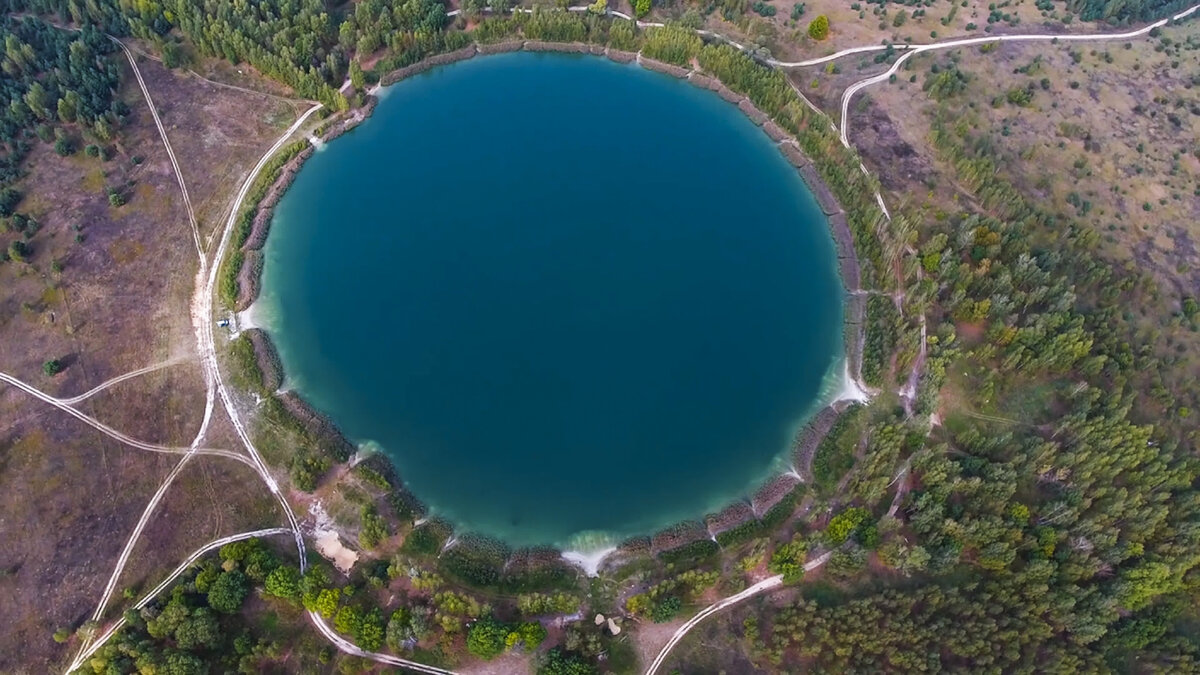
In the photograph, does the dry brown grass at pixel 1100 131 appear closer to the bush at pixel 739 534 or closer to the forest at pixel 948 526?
the forest at pixel 948 526

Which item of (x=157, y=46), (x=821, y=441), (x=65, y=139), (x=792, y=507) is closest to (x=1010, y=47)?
(x=821, y=441)

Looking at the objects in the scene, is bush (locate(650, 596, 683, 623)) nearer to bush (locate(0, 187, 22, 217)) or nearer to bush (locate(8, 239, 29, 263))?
bush (locate(8, 239, 29, 263))

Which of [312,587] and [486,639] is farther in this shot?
[312,587]

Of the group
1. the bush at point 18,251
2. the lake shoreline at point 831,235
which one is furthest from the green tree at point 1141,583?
the bush at point 18,251

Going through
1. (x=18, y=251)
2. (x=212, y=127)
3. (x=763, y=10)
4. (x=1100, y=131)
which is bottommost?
(x=1100, y=131)

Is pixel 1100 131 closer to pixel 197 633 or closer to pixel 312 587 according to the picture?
pixel 312 587

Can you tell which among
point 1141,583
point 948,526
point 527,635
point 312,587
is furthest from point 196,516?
point 1141,583

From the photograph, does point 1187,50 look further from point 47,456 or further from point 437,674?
point 47,456
